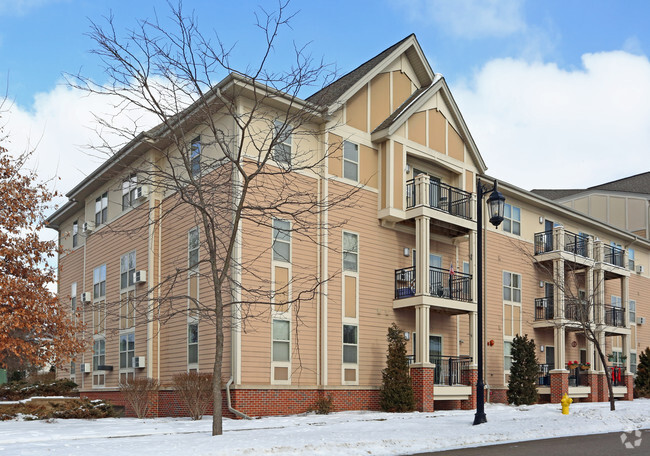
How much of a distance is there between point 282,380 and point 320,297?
282 cm

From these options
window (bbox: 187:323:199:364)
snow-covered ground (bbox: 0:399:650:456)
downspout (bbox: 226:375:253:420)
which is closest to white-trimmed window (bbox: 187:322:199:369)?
window (bbox: 187:323:199:364)

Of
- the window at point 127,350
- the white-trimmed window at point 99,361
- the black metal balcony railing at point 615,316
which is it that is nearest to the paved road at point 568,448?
the window at point 127,350

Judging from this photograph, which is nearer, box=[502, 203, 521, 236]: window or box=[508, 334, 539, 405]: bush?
box=[508, 334, 539, 405]: bush

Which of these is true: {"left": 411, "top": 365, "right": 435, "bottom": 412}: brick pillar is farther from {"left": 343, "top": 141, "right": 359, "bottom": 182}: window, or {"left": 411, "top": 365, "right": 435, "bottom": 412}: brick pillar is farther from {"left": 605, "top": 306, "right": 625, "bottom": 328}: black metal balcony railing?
{"left": 605, "top": 306, "right": 625, "bottom": 328}: black metal balcony railing

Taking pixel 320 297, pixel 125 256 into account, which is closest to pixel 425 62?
pixel 320 297

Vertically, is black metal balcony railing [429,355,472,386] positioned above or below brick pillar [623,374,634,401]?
above

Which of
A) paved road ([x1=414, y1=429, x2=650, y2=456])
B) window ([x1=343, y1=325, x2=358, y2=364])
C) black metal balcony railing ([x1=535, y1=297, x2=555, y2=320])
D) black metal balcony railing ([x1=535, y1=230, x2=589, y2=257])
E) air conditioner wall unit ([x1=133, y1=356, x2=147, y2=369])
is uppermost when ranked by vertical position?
black metal balcony railing ([x1=535, y1=230, x2=589, y2=257])

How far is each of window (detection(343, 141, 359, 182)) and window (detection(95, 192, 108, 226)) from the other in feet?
36.6

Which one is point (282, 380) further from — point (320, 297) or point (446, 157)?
point (446, 157)

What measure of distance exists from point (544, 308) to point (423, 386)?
10.6 m

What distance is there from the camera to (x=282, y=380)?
65.8 feet

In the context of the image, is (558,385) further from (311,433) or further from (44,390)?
(44,390)

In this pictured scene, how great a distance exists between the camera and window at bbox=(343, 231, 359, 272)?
22.2m

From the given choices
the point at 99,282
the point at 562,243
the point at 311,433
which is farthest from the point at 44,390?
the point at 562,243
